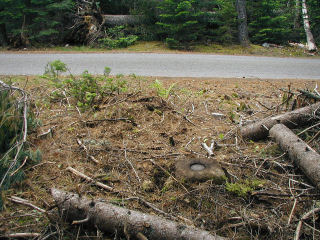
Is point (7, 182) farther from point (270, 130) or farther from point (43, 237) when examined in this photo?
point (270, 130)

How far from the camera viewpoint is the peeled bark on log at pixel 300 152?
2766 millimetres

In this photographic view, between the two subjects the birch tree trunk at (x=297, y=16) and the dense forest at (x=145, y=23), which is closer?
the dense forest at (x=145, y=23)

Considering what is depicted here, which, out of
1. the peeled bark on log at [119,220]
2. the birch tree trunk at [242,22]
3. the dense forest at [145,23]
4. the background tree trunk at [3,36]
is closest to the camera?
the peeled bark on log at [119,220]

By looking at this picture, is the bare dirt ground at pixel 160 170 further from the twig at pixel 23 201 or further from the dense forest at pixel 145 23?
the dense forest at pixel 145 23

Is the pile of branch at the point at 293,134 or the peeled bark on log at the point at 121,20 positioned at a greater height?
the peeled bark on log at the point at 121,20

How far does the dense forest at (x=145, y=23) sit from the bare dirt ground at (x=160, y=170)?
25.6 ft

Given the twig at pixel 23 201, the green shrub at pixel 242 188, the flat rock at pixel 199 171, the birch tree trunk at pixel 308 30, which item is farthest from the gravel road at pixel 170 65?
the twig at pixel 23 201

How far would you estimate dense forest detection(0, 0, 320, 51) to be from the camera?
11.7m

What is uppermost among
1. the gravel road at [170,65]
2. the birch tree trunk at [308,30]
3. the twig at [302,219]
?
the birch tree trunk at [308,30]

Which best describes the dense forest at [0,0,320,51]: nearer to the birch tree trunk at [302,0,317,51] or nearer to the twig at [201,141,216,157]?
the birch tree trunk at [302,0,317,51]

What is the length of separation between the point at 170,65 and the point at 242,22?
658 centimetres

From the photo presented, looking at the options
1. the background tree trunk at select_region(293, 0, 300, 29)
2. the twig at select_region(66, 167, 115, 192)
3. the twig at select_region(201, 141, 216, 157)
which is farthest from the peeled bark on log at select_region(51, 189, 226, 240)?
the background tree trunk at select_region(293, 0, 300, 29)

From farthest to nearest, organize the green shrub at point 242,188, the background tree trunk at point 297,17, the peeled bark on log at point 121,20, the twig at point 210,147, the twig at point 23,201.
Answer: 1. the background tree trunk at point 297,17
2. the peeled bark on log at point 121,20
3. the twig at point 210,147
4. the green shrub at point 242,188
5. the twig at point 23,201

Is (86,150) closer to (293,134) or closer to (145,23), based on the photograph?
(293,134)
